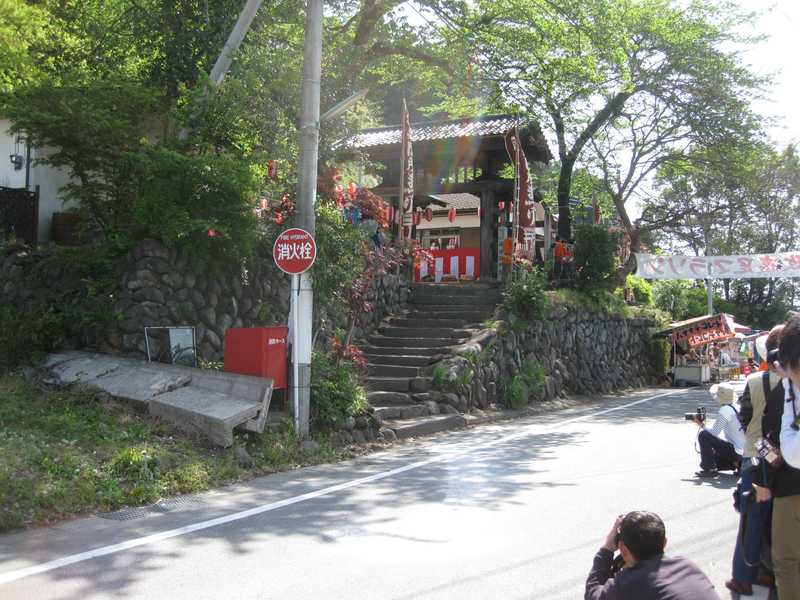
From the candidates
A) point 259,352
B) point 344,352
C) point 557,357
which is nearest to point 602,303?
point 557,357

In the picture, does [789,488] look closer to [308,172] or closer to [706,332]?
[308,172]

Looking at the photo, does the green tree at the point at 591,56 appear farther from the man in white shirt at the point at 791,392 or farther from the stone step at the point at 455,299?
the man in white shirt at the point at 791,392

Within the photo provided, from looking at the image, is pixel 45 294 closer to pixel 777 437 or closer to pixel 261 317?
pixel 261 317

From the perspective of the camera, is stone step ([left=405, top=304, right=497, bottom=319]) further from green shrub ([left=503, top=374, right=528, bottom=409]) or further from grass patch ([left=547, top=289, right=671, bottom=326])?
grass patch ([left=547, top=289, right=671, bottom=326])

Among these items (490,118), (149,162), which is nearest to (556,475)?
(149,162)

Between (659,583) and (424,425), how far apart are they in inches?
392

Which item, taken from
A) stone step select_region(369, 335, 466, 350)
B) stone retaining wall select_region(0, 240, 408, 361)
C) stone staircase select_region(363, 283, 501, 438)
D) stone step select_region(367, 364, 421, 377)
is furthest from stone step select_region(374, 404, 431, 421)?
stone step select_region(369, 335, 466, 350)

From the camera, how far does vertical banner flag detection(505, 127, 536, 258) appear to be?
20.4m

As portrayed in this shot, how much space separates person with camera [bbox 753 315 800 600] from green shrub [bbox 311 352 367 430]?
7.55 m

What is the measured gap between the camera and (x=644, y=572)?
3.19 metres

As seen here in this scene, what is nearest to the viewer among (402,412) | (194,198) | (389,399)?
(194,198)

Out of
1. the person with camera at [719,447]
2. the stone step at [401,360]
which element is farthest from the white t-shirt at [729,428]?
the stone step at [401,360]

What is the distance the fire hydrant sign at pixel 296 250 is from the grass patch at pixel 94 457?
2.36 m

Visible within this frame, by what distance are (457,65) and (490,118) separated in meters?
7.87
